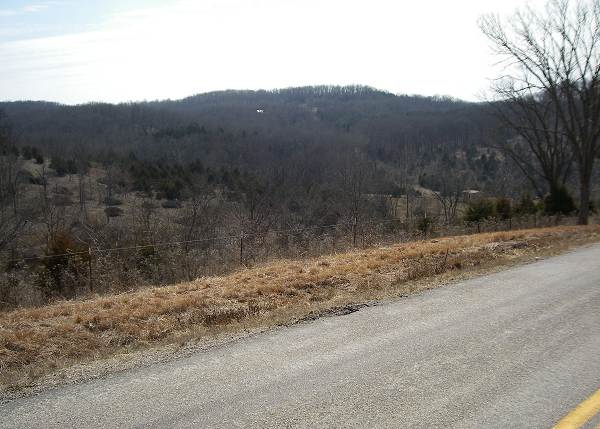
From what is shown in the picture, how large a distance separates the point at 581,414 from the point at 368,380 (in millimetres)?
1801

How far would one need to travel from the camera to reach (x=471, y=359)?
529 cm

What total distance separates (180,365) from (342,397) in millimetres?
1841

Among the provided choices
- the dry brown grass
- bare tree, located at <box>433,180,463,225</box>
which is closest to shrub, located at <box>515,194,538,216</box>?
bare tree, located at <box>433,180,463,225</box>

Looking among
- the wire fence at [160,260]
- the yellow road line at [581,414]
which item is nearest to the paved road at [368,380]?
the yellow road line at [581,414]

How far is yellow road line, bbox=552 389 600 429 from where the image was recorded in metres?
3.93

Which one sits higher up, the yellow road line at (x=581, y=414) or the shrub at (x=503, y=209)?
the yellow road line at (x=581, y=414)

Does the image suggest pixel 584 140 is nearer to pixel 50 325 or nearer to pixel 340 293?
pixel 340 293

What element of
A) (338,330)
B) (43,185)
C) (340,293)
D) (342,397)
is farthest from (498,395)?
(43,185)

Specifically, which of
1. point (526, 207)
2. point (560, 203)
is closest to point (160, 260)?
point (526, 207)

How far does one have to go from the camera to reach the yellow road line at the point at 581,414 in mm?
3929

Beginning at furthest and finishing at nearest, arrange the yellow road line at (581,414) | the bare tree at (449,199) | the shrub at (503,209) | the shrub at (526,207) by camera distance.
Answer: the bare tree at (449,199)
the shrub at (526,207)
the shrub at (503,209)
the yellow road line at (581,414)

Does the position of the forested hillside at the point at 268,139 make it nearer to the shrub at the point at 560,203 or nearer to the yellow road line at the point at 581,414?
the shrub at the point at 560,203

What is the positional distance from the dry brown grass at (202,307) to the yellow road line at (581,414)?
11.9 ft

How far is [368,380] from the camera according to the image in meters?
4.79
